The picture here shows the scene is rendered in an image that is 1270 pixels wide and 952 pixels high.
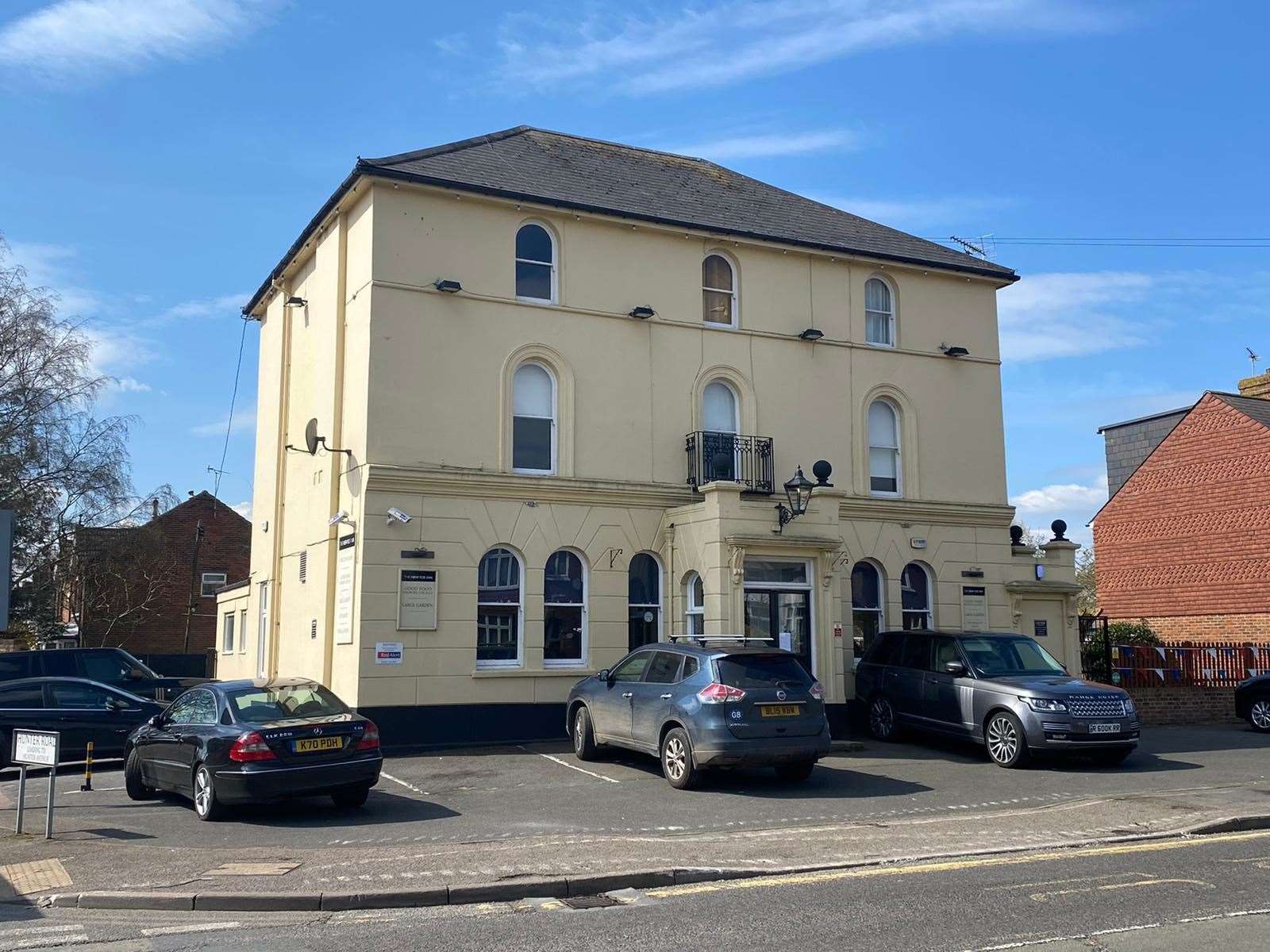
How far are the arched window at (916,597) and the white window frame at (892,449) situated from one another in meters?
1.42

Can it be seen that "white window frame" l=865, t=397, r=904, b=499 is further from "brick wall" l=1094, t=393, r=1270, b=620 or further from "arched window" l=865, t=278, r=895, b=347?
"brick wall" l=1094, t=393, r=1270, b=620

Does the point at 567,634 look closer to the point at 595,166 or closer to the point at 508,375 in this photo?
the point at 508,375

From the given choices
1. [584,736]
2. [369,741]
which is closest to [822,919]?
[369,741]

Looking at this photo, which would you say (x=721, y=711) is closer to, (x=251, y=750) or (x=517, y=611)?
(x=251, y=750)

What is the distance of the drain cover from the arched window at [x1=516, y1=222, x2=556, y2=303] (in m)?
12.7

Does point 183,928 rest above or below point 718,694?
below

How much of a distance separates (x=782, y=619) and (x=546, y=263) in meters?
7.11

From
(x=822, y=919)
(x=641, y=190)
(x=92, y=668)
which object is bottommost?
(x=822, y=919)

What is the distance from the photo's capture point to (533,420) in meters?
19.7

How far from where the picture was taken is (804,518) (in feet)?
62.9

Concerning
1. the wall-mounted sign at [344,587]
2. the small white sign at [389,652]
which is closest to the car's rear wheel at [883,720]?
the small white sign at [389,652]

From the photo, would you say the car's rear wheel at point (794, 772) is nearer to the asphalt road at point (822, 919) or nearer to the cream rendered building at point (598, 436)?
the cream rendered building at point (598, 436)

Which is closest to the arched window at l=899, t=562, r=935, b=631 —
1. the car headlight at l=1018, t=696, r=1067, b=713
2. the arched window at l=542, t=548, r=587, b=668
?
the car headlight at l=1018, t=696, r=1067, b=713

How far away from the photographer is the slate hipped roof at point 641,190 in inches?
771
